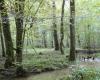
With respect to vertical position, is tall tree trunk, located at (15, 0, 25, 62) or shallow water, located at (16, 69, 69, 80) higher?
tall tree trunk, located at (15, 0, 25, 62)

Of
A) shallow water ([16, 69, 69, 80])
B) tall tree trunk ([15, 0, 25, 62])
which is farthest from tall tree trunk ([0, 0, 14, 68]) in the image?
shallow water ([16, 69, 69, 80])

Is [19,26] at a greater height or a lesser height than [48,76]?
greater

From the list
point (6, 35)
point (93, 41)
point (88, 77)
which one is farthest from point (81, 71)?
point (93, 41)

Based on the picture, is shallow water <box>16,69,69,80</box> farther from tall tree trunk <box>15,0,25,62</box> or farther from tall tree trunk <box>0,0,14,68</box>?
tall tree trunk <box>0,0,14,68</box>

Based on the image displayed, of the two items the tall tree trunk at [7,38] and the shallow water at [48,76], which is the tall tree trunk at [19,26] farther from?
the shallow water at [48,76]

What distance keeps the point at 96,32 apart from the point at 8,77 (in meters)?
33.3

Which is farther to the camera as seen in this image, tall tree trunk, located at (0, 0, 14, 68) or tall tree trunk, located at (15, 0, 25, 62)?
tall tree trunk, located at (0, 0, 14, 68)

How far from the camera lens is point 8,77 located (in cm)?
1259

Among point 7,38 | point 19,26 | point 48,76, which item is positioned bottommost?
point 48,76

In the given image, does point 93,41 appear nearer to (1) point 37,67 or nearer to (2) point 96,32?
(2) point 96,32

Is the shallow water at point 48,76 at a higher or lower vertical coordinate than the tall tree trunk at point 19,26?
lower

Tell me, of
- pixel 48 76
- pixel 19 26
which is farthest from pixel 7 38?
pixel 48 76

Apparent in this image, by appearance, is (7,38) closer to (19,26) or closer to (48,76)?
(19,26)

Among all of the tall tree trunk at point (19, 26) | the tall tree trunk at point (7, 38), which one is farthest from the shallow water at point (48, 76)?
the tall tree trunk at point (7, 38)
